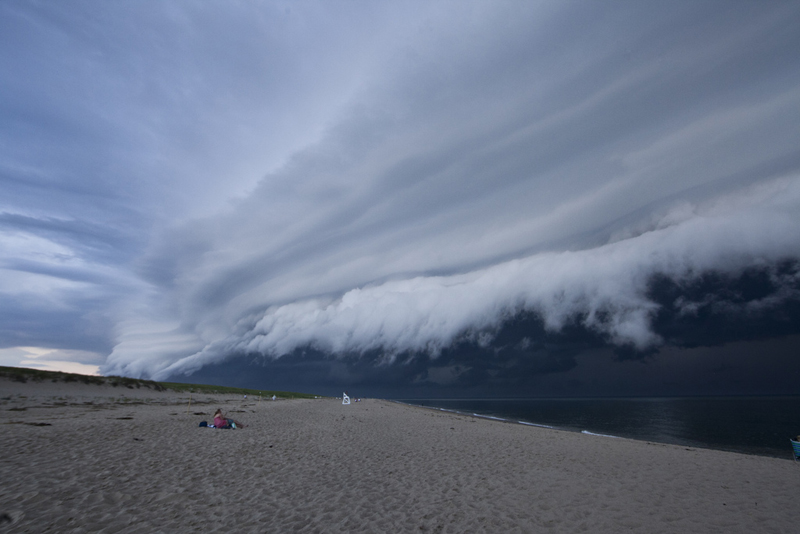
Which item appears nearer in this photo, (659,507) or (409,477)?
(659,507)

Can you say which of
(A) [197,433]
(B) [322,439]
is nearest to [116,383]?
(A) [197,433]

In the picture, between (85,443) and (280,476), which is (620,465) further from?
(85,443)

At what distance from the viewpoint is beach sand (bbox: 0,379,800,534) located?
27.9ft

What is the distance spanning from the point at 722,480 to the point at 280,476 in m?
18.3

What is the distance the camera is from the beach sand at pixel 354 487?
8516 mm

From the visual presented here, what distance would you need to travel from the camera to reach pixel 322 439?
68.9 feet

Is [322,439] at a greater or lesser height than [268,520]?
lesser

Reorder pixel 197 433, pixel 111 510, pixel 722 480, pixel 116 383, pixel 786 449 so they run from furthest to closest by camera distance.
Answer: pixel 116 383 < pixel 786 449 < pixel 197 433 < pixel 722 480 < pixel 111 510

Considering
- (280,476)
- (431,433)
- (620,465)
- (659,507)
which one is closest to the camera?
(659,507)

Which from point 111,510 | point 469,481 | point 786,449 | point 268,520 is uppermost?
point 111,510

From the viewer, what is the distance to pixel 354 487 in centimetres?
1159

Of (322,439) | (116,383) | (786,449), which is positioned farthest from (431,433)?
(116,383)

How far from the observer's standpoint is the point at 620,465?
54.2ft

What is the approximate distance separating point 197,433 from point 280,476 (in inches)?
420
